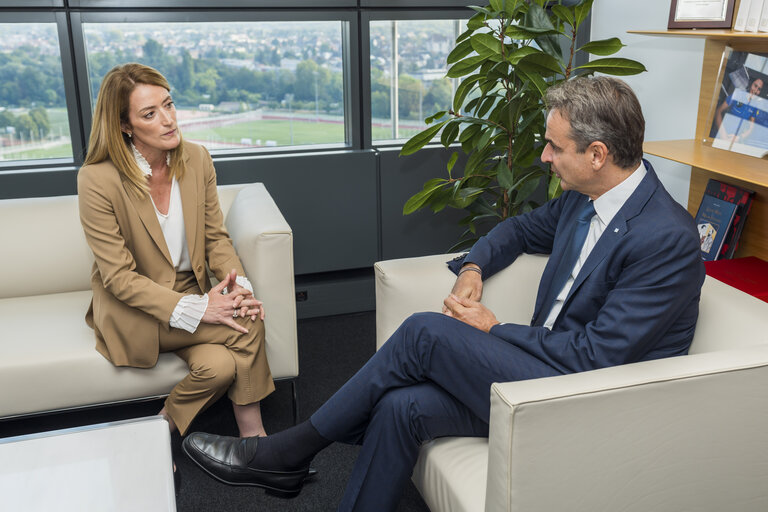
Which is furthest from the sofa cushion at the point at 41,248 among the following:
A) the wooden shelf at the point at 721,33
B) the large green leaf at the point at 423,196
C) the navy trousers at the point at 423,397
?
the wooden shelf at the point at 721,33

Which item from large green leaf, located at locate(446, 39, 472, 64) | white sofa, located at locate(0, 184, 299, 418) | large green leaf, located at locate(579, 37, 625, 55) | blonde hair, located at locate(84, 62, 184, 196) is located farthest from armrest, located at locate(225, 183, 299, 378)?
large green leaf, located at locate(579, 37, 625, 55)

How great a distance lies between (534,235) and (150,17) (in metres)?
1.99

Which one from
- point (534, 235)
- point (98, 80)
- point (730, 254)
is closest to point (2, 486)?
point (534, 235)

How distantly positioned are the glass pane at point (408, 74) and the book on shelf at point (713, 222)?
154cm

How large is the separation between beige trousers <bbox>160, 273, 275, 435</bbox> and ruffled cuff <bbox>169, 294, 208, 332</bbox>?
5 cm

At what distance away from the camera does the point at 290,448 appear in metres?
1.84

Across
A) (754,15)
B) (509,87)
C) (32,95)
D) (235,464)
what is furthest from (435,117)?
(32,95)

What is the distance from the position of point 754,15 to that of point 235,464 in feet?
6.61

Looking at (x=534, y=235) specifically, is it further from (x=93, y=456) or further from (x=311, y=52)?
(x=311, y=52)

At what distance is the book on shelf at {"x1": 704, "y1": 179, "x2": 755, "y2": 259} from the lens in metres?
2.38

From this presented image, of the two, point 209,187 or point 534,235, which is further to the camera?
point 209,187

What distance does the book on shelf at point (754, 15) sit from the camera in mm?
2086

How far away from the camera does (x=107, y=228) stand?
2094mm

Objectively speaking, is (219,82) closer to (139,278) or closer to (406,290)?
(139,278)
